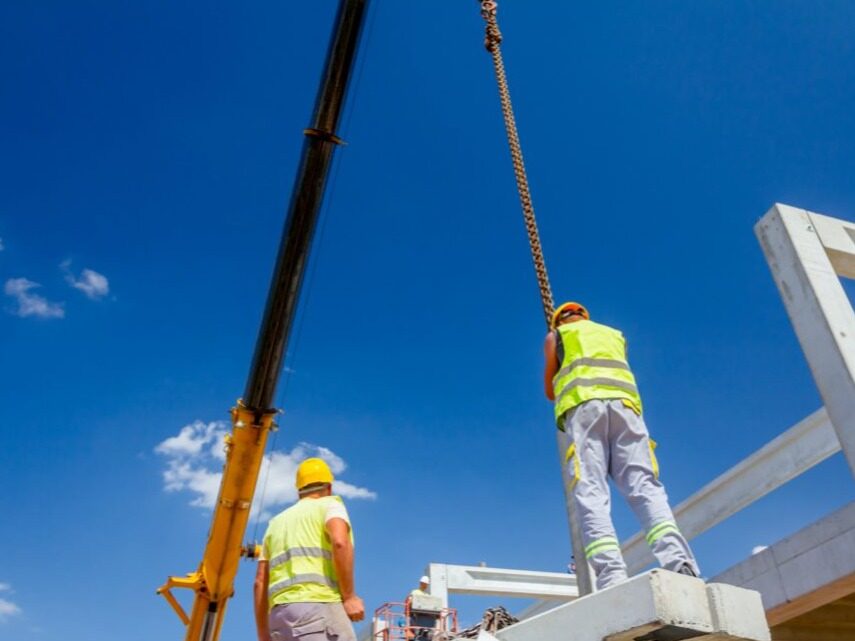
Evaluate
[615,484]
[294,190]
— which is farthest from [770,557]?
[294,190]

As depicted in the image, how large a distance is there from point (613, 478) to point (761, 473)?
304 cm

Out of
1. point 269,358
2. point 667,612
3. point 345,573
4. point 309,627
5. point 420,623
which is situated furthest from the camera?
point 269,358

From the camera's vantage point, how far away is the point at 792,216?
551 cm

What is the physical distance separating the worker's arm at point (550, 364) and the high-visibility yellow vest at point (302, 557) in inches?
52.5

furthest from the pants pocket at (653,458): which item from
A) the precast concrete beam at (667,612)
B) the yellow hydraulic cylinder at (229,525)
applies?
the yellow hydraulic cylinder at (229,525)

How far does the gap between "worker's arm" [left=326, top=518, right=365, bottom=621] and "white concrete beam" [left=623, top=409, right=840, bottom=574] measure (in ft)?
12.8

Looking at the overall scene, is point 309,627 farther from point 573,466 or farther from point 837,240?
point 837,240

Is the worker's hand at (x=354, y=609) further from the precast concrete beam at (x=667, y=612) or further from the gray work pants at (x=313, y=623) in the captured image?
the precast concrete beam at (x=667, y=612)

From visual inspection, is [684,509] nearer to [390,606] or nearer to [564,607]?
[390,606]

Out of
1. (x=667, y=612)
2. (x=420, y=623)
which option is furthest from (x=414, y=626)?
(x=667, y=612)

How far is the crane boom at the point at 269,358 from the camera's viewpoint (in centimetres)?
954

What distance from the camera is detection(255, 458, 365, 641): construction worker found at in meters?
3.62

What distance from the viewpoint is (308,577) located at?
12.3ft

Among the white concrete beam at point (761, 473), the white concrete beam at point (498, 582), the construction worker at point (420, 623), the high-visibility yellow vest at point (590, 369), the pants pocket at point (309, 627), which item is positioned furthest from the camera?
the white concrete beam at point (498, 582)
